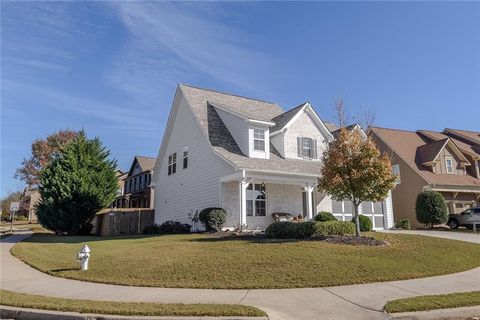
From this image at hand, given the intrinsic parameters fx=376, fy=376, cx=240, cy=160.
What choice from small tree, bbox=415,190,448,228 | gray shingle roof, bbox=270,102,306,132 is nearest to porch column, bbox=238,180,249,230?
gray shingle roof, bbox=270,102,306,132

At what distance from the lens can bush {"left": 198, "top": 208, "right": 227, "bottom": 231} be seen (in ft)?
61.3

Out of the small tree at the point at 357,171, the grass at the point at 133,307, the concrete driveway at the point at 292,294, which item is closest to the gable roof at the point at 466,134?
the small tree at the point at 357,171

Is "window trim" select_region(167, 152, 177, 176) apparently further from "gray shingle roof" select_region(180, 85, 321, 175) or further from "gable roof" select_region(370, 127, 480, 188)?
"gable roof" select_region(370, 127, 480, 188)

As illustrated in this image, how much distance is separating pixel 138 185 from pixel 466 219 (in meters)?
34.5

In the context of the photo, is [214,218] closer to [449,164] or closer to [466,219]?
[466,219]

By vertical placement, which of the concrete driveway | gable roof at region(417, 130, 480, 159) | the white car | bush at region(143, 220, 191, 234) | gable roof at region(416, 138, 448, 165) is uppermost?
gable roof at region(417, 130, 480, 159)

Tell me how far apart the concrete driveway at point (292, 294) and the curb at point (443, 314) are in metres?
0.32

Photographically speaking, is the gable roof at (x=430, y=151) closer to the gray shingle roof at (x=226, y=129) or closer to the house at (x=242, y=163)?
the house at (x=242, y=163)

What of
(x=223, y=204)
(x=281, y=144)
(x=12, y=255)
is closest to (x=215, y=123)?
(x=281, y=144)

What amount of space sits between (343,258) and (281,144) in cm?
1256

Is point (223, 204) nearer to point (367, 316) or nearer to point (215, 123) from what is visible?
point (215, 123)

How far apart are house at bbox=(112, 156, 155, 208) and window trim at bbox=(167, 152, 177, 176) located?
15.1 metres

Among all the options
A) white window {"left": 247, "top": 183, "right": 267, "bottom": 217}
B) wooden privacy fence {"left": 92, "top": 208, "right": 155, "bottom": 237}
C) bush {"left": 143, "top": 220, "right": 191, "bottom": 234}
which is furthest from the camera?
wooden privacy fence {"left": 92, "top": 208, "right": 155, "bottom": 237}

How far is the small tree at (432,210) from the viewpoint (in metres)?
26.2
